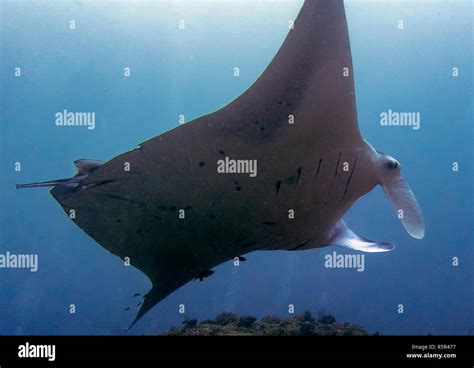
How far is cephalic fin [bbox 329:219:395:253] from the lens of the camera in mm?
2840

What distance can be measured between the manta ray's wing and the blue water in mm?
6628

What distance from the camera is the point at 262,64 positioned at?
31.4 feet

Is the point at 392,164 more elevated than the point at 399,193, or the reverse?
the point at 392,164

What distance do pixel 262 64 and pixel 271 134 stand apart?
747 cm

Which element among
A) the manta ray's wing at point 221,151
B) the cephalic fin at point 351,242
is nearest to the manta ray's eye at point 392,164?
the manta ray's wing at point 221,151

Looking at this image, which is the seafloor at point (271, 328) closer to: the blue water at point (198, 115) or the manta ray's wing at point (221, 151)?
the manta ray's wing at point (221, 151)

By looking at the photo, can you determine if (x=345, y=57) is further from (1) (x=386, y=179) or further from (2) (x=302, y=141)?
(1) (x=386, y=179)

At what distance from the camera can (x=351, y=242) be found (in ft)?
9.84

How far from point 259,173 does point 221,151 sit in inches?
11.3

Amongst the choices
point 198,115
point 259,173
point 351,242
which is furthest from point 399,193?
point 198,115

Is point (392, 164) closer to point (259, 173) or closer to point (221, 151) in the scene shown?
point (259, 173)
